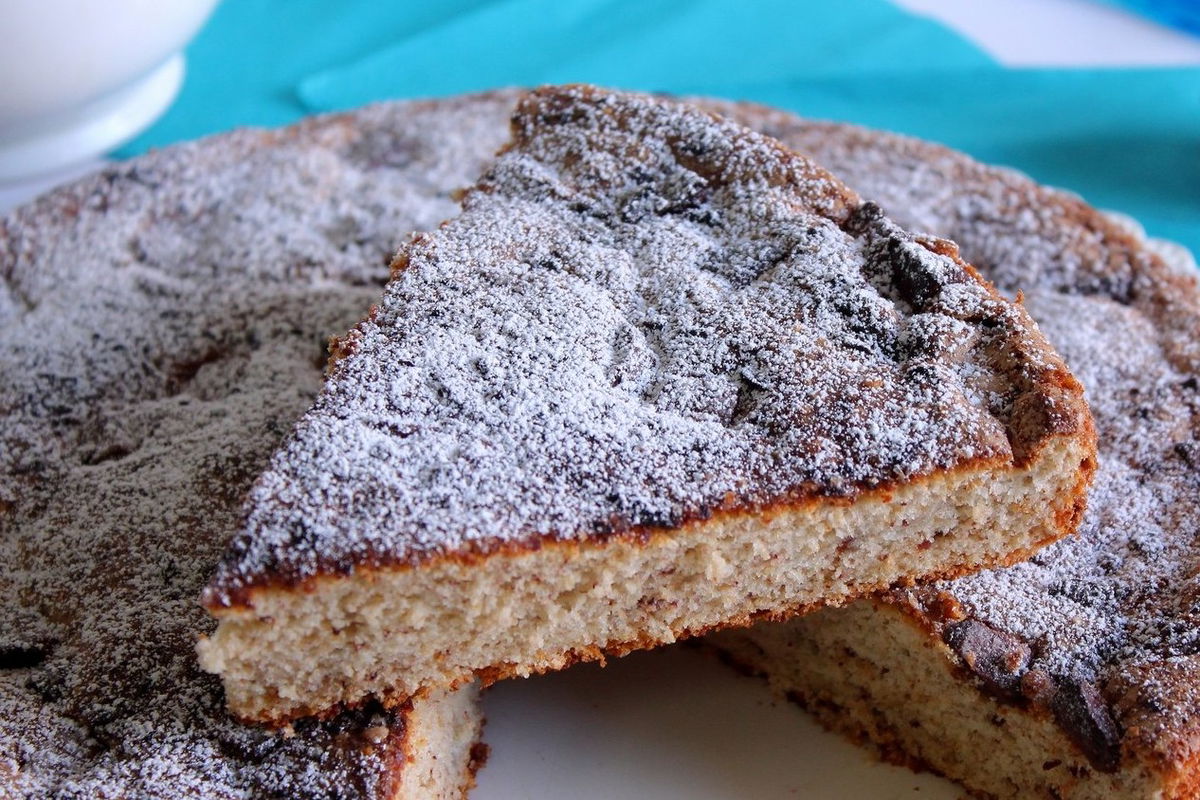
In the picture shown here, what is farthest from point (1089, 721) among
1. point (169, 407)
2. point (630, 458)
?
point (169, 407)

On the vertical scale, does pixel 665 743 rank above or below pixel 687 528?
below

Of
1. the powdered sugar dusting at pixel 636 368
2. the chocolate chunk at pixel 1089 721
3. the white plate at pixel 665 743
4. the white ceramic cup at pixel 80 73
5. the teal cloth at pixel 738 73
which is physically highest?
the teal cloth at pixel 738 73

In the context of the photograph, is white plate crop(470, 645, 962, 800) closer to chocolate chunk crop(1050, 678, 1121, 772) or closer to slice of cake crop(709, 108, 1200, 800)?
slice of cake crop(709, 108, 1200, 800)

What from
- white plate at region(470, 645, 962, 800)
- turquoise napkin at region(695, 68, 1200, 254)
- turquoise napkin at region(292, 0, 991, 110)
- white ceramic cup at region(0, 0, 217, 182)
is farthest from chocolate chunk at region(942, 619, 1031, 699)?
white ceramic cup at region(0, 0, 217, 182)

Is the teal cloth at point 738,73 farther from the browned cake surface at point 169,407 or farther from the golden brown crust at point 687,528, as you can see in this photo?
the golden brown crust at point 687,528

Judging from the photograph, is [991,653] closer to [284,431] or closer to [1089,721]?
[1089,721]

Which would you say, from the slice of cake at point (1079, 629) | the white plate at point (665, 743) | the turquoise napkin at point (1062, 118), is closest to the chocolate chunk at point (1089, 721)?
the slice of cake at point (1079, 629)

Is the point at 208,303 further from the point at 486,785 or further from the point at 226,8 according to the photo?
the point at 226,8
